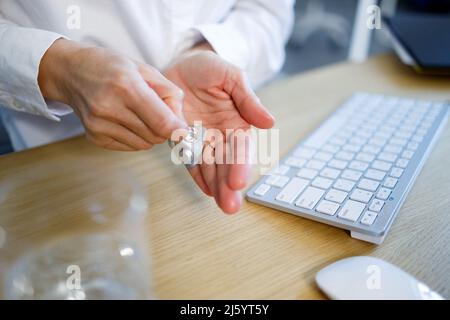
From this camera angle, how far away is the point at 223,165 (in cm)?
36

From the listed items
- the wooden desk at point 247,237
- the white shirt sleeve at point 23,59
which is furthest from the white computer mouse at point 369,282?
the white shirt sleeve at point 23,59

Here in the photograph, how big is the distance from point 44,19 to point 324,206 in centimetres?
40

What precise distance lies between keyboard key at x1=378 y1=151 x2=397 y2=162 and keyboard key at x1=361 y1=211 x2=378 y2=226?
111 millimetres

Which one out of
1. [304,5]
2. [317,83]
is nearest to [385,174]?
[317,83]

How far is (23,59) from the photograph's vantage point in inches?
16.1

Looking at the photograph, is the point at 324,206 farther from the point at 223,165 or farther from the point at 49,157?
the point at 49,157

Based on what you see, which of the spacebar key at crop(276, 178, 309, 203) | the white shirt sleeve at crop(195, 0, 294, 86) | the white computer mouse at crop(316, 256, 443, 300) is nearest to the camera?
the white computer mouse at crop(316, 256, 443, 300)

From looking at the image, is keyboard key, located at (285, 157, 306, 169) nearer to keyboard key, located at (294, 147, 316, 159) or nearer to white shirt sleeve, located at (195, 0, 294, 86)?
keyboard key, located at (294, 147, 316, 159)

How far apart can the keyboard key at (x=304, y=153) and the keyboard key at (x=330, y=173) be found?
3 centimetres

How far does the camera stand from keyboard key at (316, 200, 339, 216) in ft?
1.23

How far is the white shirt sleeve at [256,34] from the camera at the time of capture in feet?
1.97

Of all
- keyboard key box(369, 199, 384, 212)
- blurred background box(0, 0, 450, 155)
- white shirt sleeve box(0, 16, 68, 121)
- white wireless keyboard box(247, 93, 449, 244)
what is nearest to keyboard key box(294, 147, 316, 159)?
white wireless keyboard box(247, 93, 449, 244)
